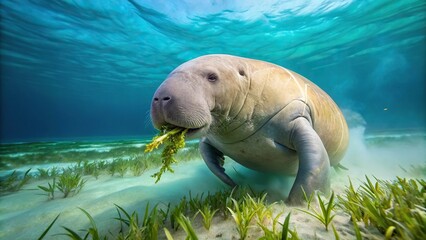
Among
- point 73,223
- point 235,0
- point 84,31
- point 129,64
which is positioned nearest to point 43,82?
point 129,64

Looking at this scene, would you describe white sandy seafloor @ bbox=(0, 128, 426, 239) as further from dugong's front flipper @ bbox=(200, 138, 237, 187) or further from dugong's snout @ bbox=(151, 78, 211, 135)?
dugong's snout @ bbox=(151, 78, 211, 135)

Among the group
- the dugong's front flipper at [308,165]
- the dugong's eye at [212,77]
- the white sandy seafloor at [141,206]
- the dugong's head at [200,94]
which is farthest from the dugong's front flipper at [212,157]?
the dugong's eye at [212,77]

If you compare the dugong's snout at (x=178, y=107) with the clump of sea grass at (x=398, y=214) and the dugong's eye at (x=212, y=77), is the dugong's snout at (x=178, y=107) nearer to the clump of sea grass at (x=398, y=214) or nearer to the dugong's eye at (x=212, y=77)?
the dugong's eye at (x=212, y=77)

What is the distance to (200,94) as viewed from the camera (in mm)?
2094

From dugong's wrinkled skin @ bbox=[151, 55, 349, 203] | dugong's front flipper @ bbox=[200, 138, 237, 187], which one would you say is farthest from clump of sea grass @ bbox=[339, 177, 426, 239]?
dugong's front flipper @ bbox=[200, 138, 237, 187]

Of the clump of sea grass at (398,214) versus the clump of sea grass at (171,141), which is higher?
the clump of sea grass at (171,141)

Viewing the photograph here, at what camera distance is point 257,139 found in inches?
107

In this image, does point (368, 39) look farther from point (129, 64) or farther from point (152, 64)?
point (129, 64)

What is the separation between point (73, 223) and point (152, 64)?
27.1 metres

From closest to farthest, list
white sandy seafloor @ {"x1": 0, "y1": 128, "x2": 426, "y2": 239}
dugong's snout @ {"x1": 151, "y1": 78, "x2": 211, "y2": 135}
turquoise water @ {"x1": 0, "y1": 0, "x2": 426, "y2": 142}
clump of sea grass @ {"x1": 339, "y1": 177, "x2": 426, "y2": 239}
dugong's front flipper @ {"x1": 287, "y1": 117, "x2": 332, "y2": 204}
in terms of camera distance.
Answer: clump of sea grass @ {"x1": 339, "y1": 177, "x2": 426, "y2": 239}
white sandy seafloor @ {"x1": 0, "y1": 128, "x2": 426, "y2": 239}
dugong's snout @ {"x1": 151, "y1": 78, "x2": 211, "y2": 135}
dugong's front flipper @ {"x1": 287, "y1": 117, "x2": 332, "y2": 204}
turquoise water @ {"x1": 0, "y1": 0, "x2": 426, "y2": 142}

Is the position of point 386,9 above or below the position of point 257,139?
above

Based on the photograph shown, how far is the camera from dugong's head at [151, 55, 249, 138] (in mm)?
1895

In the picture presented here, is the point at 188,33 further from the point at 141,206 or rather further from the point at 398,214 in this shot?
the point at 398,214

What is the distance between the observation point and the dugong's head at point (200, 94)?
1895 mm
